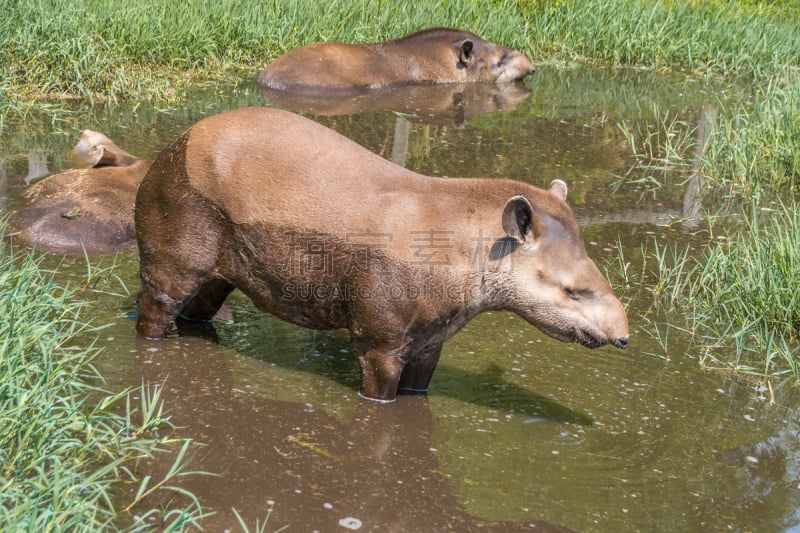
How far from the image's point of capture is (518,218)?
201 inches

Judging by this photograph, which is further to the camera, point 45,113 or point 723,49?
point 723,49

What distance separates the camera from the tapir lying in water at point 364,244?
523cm

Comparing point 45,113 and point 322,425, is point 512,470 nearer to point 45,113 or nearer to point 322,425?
point 322,425

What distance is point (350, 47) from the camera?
1296 cm

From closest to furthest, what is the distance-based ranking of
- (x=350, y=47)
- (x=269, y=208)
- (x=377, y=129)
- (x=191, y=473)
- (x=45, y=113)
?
1. (x=191, y=473)
2. (x=269, y=208)
3. (x=45, y=113)
4. (x=377, y=129)
5. (x=350, y=47)

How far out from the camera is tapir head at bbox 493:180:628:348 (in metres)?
5.20

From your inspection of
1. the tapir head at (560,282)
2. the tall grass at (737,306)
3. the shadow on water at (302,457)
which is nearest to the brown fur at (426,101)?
the tall grass at (737,306)

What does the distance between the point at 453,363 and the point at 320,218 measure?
1410mm

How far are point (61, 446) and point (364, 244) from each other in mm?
1840

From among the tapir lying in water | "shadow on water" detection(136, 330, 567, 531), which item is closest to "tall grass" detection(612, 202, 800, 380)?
the tapir lying in water

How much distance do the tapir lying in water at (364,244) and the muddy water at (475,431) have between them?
1.30ft

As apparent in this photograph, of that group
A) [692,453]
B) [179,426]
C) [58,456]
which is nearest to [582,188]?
[692,453]

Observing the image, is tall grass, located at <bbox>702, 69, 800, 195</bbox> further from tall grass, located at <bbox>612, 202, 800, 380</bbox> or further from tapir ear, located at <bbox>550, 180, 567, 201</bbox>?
tapir ear, located at <bbox>550, 180, 567, 201</bbox>

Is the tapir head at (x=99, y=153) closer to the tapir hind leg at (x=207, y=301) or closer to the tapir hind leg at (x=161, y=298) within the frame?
the tapir hind leg at (x=207, y=301)
